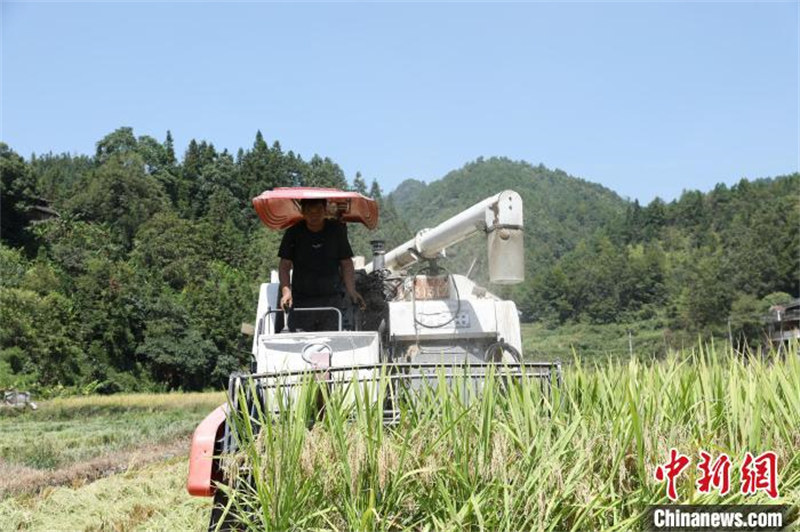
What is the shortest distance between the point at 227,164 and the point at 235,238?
1164 inches

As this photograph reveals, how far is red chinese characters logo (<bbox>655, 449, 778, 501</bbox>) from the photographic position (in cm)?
428

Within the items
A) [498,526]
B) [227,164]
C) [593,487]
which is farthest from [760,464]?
[227,164]

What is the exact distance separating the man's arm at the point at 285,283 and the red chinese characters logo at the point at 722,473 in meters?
3.56

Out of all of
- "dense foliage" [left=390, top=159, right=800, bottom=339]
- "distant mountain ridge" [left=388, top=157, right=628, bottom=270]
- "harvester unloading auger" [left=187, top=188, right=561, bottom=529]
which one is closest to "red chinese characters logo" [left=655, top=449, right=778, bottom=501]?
"harvester unloading auger" [left=187, top=188, right=561, bottom=529]

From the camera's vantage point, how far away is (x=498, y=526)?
425cm

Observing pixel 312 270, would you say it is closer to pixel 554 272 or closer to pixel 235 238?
pixel 235 238

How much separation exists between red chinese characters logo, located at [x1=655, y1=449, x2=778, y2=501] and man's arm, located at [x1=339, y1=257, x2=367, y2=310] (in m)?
3.64

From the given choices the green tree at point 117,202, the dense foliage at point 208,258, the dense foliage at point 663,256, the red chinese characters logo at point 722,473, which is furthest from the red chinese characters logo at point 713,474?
the dense foliage at point 663,256

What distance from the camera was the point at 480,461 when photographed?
4324 millimetres

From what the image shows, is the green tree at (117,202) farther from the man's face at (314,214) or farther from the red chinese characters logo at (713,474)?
the red chinese characters logo at (713,474)

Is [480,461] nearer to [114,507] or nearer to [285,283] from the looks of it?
[114,507]

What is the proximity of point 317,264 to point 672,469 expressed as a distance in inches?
158

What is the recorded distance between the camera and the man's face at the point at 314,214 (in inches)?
299

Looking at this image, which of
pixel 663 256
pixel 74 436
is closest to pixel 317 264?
pixel 74 436
